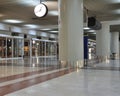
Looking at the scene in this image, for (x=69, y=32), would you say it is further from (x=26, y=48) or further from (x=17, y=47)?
(x=26, y=48)

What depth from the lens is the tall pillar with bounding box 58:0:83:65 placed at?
11.0m

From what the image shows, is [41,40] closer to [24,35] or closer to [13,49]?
[24,35]

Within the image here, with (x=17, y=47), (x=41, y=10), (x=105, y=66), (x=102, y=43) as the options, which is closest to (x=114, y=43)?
(x=102, y=43)

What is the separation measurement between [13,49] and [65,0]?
16.3 metres

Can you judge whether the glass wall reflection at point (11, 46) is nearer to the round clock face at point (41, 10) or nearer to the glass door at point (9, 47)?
the glass door at point (9, 47)

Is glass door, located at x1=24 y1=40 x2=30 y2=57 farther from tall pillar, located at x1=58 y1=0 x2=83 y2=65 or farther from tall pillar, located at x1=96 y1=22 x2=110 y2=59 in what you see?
tall pillar, located at x1=58 y1=0 x2=83 y2=65

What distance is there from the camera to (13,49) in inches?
1028

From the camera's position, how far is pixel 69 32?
1106 centimetres

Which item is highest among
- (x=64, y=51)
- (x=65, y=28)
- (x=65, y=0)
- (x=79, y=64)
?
(x=65, y=0)

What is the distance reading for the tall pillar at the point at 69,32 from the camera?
11.0 meters

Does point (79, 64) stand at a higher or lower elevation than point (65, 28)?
lower

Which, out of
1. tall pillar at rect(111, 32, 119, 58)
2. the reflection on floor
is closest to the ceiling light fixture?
the reflection on floor

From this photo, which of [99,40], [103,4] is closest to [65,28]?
[103,4]

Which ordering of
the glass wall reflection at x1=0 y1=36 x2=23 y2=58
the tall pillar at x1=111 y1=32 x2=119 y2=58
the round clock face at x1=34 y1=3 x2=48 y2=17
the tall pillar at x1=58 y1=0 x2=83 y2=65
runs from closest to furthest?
the tall pillar at x1=58 y1=0 x2=83 y2=65 → the round clock face at x1=34 y1=3 x2=48 y2=17 → the glass wall reflection at x1=0 y1=36 x2=23 y2=58 → the tall pillar at x1=111 y1=32 x2=119 y2=58
